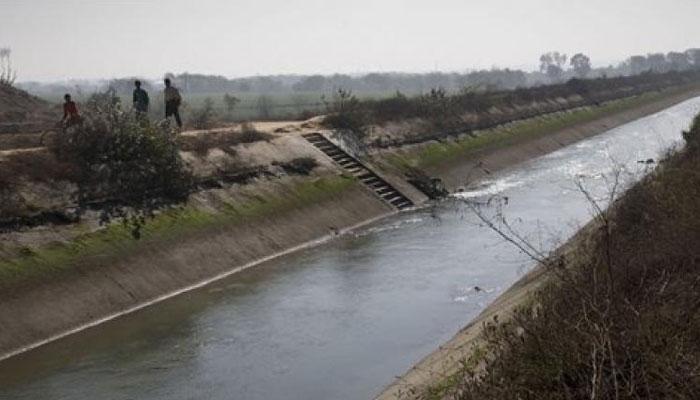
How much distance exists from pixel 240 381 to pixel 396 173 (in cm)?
2649

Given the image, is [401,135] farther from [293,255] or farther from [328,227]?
[293,255]

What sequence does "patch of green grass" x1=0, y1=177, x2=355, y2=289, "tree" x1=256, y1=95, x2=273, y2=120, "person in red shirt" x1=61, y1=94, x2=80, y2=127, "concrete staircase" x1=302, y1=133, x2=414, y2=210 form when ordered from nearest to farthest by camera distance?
"patch of green grass" x1=0, y1=177, x2=355, y2=289 → "person in red shirt" x1=61, y1=94, x2=80, y2=127 → "concrete staircase" x1=302, y1=133, x2=414, y2=210 → "tree" x1=256, y1=95, x2=273, y2=120

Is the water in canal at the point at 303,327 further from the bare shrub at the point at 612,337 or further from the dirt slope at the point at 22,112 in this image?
the dirt slope at the point at 22,112

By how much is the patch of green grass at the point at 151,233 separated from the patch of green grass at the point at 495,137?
10304 mm

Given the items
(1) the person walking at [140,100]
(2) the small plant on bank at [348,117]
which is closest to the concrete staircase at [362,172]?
(2) the small plant on bank at [348,117]

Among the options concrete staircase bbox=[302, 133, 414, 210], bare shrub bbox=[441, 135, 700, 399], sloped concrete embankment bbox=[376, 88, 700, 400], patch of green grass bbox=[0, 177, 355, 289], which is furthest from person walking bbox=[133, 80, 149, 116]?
bare shrub bbox=[441, 135, 700, 399]

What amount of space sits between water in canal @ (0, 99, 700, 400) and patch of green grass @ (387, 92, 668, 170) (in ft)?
44.0

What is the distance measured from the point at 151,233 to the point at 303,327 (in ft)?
27.5

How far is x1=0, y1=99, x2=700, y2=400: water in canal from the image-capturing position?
16.0 metres

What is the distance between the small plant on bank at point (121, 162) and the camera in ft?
84.2

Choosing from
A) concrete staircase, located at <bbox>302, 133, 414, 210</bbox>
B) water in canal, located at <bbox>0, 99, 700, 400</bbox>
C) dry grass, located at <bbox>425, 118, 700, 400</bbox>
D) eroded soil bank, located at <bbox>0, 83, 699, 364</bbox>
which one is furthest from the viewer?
concrete staircase, located at <bbox>302, 133, 414, 210</bbox>

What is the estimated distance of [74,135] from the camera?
26.4m

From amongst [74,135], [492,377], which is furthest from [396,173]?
[492,377]

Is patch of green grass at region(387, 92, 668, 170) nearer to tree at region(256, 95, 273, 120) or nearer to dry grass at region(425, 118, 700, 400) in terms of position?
tree at region(256, 95, 273, 120)
